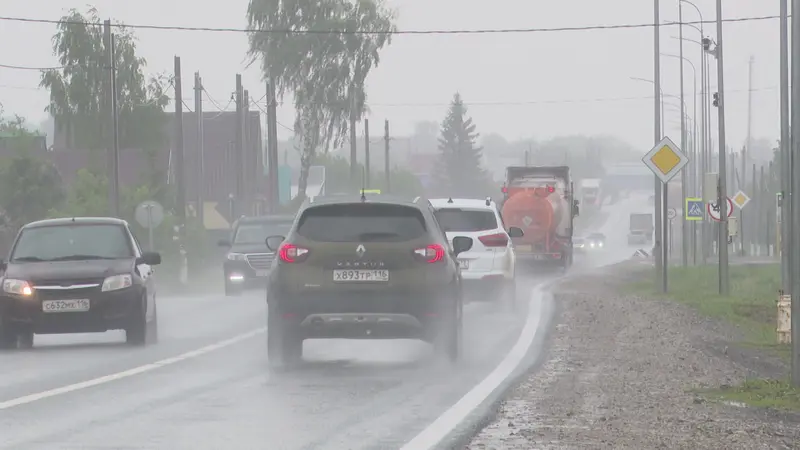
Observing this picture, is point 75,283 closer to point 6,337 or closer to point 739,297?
point 6,337

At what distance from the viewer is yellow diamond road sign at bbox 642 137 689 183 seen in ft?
114

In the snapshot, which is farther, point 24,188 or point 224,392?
point 24,188

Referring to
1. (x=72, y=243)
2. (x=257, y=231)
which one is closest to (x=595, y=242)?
(x=257, y=231)

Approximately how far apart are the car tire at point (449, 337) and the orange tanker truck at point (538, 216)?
3627cm

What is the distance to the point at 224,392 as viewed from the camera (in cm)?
1519

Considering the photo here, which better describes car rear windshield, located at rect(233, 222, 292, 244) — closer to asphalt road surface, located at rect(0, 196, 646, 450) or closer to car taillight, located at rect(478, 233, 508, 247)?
car taillight, located at rect(478, 233, 508, 247)

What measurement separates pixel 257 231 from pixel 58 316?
19597 mm

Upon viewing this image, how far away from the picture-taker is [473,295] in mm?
28828

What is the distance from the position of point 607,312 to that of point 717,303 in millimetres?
4217

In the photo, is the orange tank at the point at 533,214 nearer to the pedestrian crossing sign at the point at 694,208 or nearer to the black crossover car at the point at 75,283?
the pedestrian crossing sign at the point at 694,208

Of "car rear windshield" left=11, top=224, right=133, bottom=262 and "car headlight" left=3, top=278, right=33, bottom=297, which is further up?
"car rear windshield" left=11, top=224, right=133, bottom=262

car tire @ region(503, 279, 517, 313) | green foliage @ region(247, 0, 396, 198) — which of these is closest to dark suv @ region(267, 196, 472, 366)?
car tire @ region(503, 279, 517, 313)

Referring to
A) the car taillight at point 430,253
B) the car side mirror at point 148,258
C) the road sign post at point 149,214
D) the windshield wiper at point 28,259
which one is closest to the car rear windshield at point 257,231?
the road sign post at point 149,214

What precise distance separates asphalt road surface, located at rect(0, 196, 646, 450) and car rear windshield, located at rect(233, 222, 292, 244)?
1507cm
